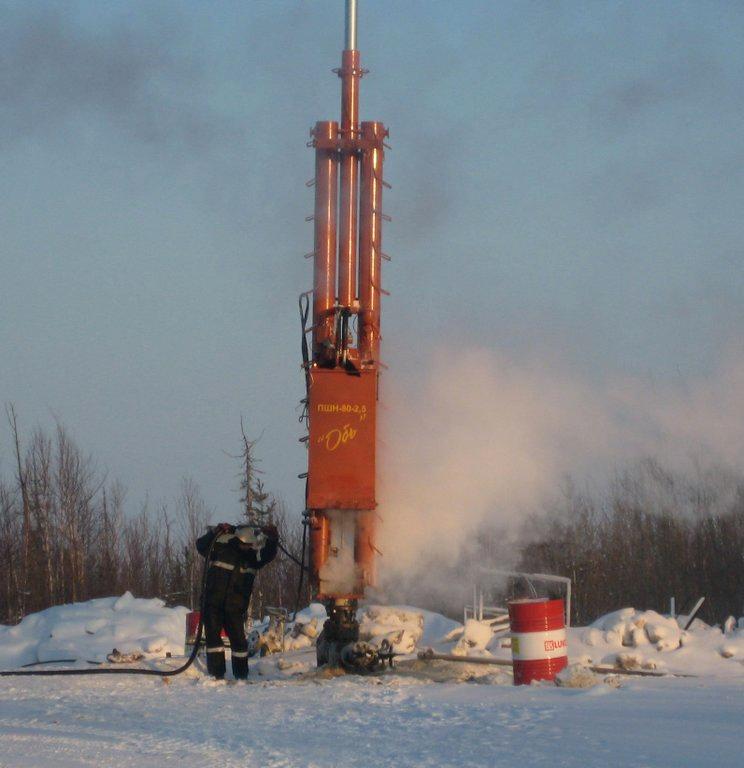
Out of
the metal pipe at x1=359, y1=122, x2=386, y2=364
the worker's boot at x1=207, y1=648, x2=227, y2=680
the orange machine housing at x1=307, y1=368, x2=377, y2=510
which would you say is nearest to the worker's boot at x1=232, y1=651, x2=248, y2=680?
the worker's boot at x1=207, y1=648, x2=227, y2=680

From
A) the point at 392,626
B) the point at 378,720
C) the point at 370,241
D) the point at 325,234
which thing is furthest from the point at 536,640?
the point at 325,234

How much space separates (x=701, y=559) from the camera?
37594mm

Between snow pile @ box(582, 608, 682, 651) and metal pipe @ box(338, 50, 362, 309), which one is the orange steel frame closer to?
metal pipe @ box(338, 50, 362, 309)

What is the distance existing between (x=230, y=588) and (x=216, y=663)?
1.00 meters

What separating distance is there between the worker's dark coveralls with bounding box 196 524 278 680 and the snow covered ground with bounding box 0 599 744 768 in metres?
0.51

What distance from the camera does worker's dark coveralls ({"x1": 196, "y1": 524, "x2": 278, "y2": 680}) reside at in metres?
14.9

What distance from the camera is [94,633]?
69.2 ft

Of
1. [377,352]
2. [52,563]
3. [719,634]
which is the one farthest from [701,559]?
[52,563]

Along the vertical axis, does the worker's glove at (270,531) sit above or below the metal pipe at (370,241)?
below

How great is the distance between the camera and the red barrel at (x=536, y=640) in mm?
12867

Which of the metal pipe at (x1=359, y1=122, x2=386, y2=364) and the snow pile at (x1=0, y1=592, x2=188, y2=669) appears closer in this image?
the metal pipe at (x1=359, y1=122, x2=386, y2=364)

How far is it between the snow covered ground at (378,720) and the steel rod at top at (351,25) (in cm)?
923

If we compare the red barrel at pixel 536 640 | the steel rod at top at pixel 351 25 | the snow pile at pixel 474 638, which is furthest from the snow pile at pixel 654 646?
the steel rod at top at pixel 351 25

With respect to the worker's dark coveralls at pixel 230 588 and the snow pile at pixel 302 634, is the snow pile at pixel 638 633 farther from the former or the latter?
the worker's dark coveralls at pixel 230 588
